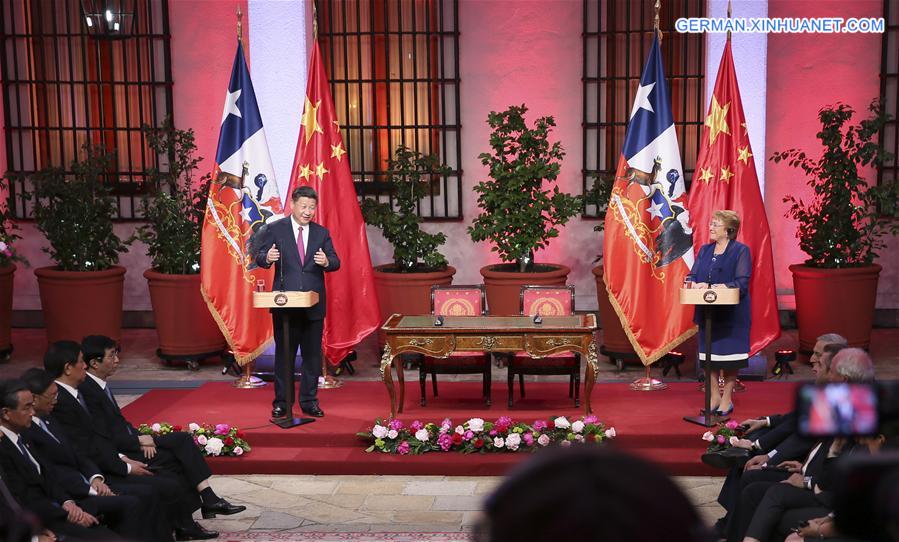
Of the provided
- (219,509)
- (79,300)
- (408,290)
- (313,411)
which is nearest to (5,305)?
(79,300)

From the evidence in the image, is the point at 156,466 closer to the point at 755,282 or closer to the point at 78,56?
the point at 755,282

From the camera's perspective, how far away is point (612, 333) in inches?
350

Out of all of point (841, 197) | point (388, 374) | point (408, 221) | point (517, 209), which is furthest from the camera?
point (408, 221)

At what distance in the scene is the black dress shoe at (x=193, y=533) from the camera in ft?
18.5

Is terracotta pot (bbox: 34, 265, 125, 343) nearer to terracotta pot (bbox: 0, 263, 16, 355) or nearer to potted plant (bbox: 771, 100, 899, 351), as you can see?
terracotta pot (bbox: 0, 263, 16, 355)

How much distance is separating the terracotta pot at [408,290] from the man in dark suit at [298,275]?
183cm

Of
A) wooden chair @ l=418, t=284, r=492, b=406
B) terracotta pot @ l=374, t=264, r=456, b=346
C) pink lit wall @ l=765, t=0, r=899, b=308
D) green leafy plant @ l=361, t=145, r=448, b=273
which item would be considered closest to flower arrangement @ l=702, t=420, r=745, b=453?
wooden chair @ l=418, t=284, r=492, b=406

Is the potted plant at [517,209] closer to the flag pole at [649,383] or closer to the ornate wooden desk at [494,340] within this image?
the flag pole at [649,383]

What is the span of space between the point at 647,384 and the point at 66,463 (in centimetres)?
449

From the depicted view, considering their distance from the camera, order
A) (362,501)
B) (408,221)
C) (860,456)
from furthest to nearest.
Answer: (408,221)
(362,501)
(860,456)

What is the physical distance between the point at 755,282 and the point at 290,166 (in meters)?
3.70

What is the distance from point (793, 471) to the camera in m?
5.06

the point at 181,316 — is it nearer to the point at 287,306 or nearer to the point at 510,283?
the point at 287,306

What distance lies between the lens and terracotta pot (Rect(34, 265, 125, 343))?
9219mm
